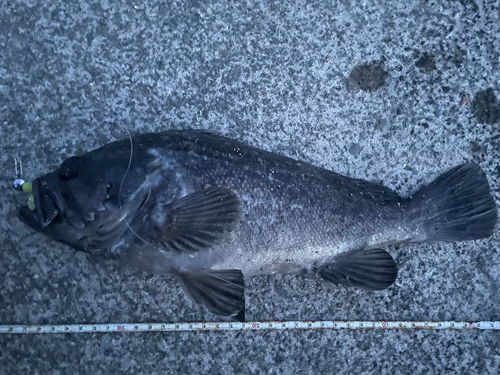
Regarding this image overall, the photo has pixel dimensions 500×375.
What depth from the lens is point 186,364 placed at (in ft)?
7.32

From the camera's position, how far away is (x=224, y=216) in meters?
1.77

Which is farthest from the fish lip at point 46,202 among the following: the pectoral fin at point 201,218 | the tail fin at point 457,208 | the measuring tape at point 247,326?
the tail fin at point 457,208

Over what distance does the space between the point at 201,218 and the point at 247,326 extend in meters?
0.80

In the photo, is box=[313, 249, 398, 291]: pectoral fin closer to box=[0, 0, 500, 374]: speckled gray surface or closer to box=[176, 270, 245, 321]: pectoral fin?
box=[0, 0, 500, 374]: speckled gray surface

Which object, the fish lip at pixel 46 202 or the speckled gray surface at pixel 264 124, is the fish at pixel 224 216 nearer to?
the fish lip at pixel 46 202

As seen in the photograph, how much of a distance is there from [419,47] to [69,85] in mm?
1898

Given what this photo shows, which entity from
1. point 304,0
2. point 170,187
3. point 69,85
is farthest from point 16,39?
point 304,0

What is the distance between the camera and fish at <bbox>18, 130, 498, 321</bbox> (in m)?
1.76

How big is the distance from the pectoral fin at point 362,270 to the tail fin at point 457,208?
247 millimetres

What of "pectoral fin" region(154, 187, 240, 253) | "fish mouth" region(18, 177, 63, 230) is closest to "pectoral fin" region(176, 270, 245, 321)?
"pectoral fin" region(154, 187, 240, 253)

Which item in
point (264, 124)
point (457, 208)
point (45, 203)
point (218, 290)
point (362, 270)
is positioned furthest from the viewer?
point (264, 124)

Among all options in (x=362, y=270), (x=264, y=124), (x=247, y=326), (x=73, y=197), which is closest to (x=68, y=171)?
(x=73, y=197)

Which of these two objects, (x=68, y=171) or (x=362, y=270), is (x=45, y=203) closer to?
(x=68, y=171)

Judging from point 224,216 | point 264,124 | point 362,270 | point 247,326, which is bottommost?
point 247,326
